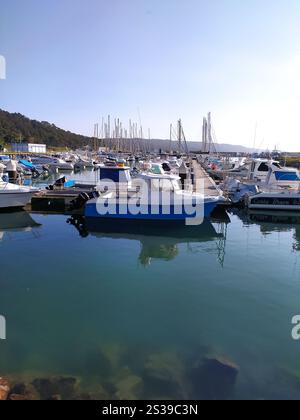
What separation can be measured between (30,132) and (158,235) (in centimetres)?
12191

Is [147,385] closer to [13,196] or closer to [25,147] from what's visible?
[13,196]

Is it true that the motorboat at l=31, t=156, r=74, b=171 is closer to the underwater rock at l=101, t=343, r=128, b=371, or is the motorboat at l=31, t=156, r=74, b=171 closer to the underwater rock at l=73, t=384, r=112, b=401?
the underwater rock at l=101, t=343, r=128, b=371

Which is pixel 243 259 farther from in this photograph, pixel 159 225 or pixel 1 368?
pixel 1 368

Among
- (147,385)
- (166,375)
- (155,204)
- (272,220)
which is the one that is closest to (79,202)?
(155,204)

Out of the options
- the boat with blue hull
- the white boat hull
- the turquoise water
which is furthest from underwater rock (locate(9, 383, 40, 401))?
the white boat hull

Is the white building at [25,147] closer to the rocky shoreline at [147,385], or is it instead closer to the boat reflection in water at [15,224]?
the boat reflection in water at [15,224]

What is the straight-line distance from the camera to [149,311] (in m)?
9.87

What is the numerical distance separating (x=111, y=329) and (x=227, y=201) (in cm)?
1753

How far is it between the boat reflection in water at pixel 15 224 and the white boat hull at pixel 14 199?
1.93ft

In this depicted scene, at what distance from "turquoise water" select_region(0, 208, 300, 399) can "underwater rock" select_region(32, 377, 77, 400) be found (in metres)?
0.31

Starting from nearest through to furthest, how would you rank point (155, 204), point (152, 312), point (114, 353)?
point (114, 353)
point (152, 312)
point (155, 204)

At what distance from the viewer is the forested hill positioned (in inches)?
4295

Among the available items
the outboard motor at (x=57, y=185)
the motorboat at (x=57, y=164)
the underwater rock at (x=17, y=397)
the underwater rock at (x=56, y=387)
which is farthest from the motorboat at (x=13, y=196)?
the motorboat at (x=57, y=164)
